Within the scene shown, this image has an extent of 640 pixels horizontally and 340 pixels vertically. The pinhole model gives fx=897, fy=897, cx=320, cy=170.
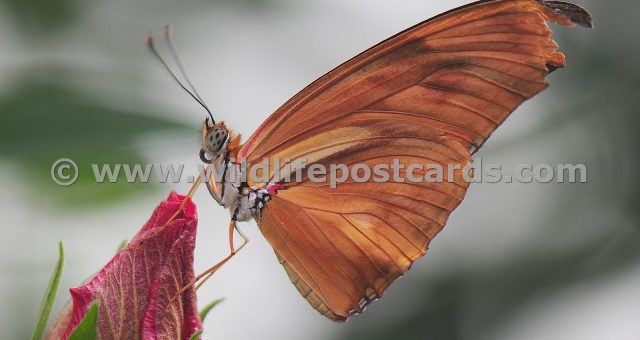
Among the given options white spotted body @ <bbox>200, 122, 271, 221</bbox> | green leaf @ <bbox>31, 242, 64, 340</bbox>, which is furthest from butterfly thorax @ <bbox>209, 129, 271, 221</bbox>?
green leaf @ <bbox>31, 242, 64, 340</bbox>

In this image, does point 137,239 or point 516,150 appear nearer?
point 137,239

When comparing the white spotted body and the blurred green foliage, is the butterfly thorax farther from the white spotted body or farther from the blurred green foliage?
the blurred green foliage

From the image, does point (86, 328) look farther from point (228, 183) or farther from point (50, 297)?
point (228, 183)

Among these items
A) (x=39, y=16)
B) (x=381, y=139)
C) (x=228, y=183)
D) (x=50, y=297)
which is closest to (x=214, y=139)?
(x=228, y=183)

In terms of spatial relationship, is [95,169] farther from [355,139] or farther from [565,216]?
[565,216]

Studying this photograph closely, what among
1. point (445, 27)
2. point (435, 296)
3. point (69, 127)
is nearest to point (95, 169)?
point (69, 127)

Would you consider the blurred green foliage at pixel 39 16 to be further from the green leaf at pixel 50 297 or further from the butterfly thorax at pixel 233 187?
the green leaf at pixel 50 297
